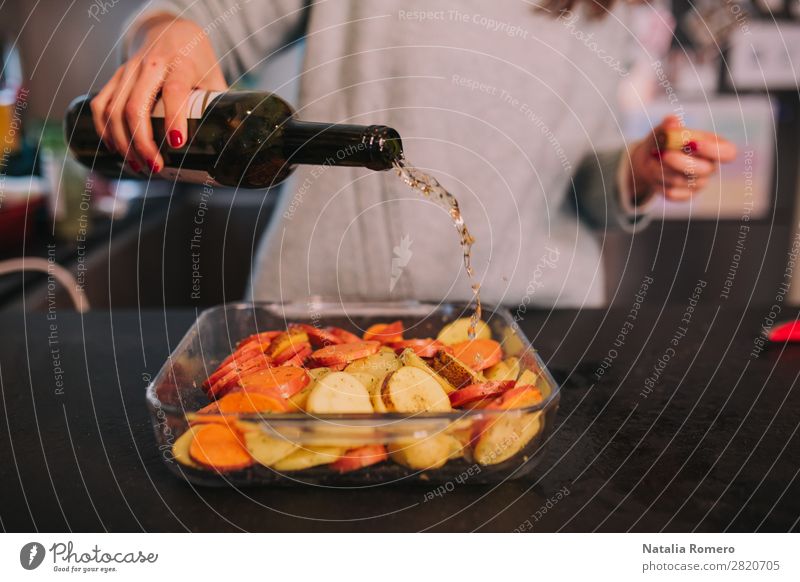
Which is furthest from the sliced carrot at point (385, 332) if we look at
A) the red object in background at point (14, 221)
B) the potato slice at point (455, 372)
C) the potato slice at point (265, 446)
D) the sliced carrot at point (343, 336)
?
the red object in background at point (14, 221)

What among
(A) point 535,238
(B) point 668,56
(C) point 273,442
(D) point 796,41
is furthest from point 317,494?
(D) point 796,41

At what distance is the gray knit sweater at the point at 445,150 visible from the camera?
43.3 inches

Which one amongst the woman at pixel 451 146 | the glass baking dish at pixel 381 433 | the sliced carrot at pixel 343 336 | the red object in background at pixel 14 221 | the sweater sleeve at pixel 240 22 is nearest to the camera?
the glass baking dish at pixel 381 433

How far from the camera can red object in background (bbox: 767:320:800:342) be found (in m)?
0.83

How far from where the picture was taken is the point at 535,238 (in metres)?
1.17

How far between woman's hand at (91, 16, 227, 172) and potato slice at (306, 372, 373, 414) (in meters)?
0.32

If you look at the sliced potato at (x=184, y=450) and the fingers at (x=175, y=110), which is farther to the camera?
the fingers at (x=175, y=110)


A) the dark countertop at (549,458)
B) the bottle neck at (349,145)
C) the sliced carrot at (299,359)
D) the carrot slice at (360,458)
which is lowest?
the dark countertop at (549,458)

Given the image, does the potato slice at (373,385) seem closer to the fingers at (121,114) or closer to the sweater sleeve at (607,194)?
the fingers at (121,114)

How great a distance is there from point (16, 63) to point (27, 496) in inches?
92.4

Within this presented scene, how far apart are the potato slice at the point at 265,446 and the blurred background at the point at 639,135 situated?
1407 mm

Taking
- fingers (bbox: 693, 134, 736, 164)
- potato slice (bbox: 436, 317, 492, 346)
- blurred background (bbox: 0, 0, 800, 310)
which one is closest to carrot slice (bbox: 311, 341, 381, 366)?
potato slice (bbox: 436, 317, 492, 346)

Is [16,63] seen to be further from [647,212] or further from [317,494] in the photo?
[317,494]

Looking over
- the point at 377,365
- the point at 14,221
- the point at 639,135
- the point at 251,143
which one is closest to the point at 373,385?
the point at 377,365
